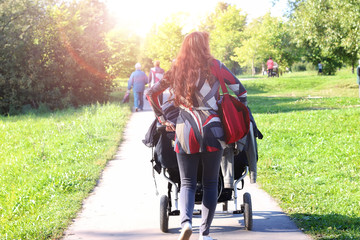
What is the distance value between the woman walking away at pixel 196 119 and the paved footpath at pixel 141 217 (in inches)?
24.3

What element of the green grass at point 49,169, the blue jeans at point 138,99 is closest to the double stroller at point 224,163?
the green grass at point 49,169

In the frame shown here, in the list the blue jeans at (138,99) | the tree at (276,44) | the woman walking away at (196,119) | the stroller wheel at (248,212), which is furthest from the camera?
the tree at (276,44)

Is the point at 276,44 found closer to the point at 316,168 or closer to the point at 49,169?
the point at 316,168

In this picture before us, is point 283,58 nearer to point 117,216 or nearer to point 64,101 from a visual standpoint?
point 64,101

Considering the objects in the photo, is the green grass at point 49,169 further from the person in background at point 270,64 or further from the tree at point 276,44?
the tree at point 276,44

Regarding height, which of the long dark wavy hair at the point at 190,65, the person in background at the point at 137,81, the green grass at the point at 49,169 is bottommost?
the green grass at the point at 49,169

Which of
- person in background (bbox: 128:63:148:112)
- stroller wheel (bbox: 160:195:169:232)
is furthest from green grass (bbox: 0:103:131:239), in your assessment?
person in background (bbox: 128:63:148:112)

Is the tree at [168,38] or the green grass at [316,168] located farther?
the tree at [168,38]

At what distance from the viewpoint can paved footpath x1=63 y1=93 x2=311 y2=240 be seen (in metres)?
4.88

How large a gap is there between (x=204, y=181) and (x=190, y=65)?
1.02 m

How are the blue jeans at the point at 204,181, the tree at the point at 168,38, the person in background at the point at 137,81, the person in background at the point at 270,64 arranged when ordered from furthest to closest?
1. the tree at the point at 168,38
2. the person in background at the point at 270,64
3. the person in background at the point at 137,81
4. the blue jeans at the point at 204,181

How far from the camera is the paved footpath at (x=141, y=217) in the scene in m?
4.88

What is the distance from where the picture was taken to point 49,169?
8.45 m

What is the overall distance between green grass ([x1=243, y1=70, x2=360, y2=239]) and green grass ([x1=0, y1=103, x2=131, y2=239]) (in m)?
2.60
